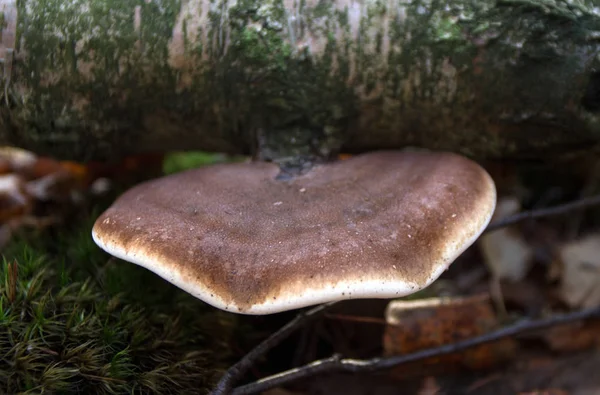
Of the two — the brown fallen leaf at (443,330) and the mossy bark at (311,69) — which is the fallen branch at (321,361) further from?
the mossy bark at (311,69)

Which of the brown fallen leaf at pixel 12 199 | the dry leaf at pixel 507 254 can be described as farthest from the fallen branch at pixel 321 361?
the brown fallen leaf at pixel 12 199

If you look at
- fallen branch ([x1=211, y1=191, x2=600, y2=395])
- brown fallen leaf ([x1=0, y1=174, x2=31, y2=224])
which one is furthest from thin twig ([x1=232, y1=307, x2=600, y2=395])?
brown fallen leaf ([x1=0, y1=174, x2=31, y2=224])

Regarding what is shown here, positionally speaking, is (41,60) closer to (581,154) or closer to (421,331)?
(421,331)

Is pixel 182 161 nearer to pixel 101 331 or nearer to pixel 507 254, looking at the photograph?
pixel 101 331

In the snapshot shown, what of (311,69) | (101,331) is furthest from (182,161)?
(101,331)

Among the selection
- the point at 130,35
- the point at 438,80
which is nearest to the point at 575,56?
the point at 438,80

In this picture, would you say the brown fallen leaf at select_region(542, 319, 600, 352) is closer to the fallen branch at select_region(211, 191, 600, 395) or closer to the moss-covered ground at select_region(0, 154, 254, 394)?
the fallen branch at select_region(211, 191, 600, 395)

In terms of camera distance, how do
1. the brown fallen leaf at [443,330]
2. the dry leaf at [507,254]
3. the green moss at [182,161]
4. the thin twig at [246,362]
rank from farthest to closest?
1. the green moss at [182,161]
2. the dry leaf at [507,254]
3. the brown fallen leaf at [443,330]
4. the thin twig at [246,362]
